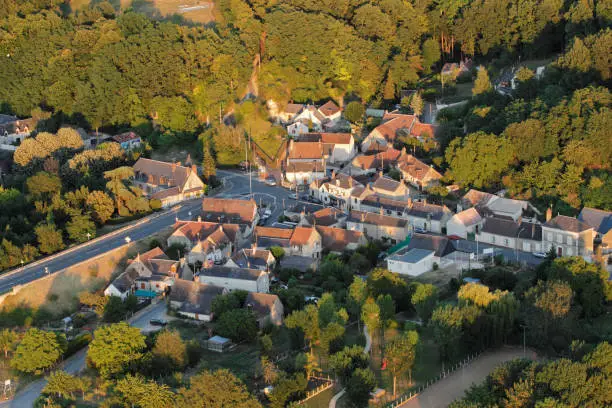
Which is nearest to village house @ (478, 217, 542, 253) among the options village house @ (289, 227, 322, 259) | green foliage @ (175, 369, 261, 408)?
village house @ (289, 227, 322, 259)

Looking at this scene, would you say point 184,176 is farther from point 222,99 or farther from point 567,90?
point 567,90

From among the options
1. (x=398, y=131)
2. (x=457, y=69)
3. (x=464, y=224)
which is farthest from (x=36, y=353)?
(x=457, y=69)

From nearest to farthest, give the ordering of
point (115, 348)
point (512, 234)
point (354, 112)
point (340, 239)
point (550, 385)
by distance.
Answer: point (550, 385), point (115, 348), point (512, 234), point (340, 239), point (354, 112)

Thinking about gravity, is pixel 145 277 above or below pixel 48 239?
below

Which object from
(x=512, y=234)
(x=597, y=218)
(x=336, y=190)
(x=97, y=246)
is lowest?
(x=512, y=234)

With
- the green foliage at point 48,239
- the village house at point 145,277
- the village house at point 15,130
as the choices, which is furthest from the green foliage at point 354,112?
the green foliage at point 48,239

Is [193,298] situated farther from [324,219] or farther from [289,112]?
[289,112]

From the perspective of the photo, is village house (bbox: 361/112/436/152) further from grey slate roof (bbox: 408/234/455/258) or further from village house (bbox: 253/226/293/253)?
grey slate roof (bbox: 408/234/455/258)
